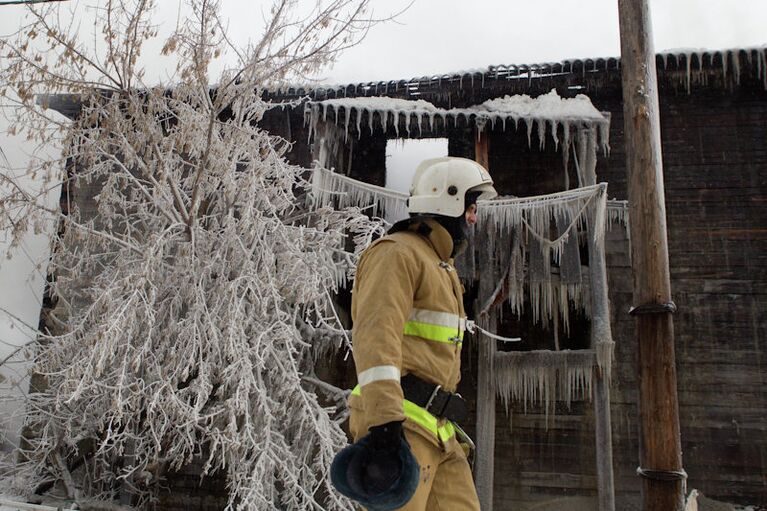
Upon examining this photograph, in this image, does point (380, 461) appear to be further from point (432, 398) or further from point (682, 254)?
point (682, 254)

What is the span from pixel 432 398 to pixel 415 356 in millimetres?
198

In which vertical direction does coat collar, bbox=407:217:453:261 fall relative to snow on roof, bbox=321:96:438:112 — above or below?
below

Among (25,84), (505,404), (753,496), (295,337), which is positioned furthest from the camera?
(505,404)

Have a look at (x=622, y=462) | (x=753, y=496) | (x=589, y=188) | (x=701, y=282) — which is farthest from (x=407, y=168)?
(x=753, y=496)

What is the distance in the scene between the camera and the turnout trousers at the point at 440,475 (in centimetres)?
259

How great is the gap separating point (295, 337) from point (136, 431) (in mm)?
2503

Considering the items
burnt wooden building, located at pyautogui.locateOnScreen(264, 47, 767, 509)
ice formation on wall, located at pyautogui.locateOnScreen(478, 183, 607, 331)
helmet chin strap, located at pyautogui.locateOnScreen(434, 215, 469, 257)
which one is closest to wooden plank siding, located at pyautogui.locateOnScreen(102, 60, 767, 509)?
burnt wooden building, located at pyautogui.locateOnScreen(264, 47, 767, 509)

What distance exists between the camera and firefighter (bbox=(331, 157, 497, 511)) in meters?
2.32

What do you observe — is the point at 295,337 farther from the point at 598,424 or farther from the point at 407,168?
the point at 407,168

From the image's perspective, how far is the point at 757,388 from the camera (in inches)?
432

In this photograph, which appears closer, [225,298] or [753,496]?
[225,298]

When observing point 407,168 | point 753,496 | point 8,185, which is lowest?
point 753,496

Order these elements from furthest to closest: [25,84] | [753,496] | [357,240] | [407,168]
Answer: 1. [407,168]
2. [753,496]
3. [357,240]
4. [25,84]

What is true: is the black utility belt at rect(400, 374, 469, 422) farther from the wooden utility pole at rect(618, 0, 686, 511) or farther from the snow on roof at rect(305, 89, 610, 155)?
the snow on roof at rect(305, 89, 610, 155)
